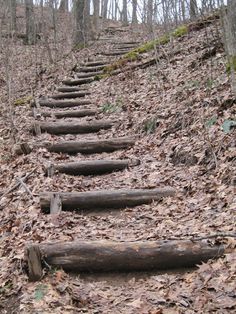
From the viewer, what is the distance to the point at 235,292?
3732 millimetres

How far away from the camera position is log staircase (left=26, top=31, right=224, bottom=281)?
4.41m

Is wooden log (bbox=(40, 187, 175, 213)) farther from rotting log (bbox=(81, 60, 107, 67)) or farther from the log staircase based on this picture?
rotting log (bbox=(81, 60, 107, 67))

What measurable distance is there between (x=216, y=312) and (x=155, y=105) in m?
6.29

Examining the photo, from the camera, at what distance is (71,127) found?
9.59m

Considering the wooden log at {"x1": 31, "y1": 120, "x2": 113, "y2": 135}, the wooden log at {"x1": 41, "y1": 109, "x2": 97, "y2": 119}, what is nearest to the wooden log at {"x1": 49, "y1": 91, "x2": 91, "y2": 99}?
the wooden log at {"x1": 41, "y1": 109, "x2": 97, "y2": 119}

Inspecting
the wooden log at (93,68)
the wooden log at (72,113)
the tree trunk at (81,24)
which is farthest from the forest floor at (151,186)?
the tree trunk at (81,24)

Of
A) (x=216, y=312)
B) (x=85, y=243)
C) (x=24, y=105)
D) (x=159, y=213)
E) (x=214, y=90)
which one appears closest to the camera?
(x=216, y=312)

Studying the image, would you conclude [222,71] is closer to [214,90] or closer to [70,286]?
[214,90]

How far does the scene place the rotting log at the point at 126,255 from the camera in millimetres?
4402

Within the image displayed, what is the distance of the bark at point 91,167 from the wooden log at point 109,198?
1274mm

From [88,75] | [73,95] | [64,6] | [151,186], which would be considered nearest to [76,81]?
[88,75]

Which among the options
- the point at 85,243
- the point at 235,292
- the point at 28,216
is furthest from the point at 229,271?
the point at 28,216

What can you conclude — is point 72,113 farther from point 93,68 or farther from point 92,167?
point 93,68

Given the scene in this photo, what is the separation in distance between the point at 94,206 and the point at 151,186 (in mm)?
928
